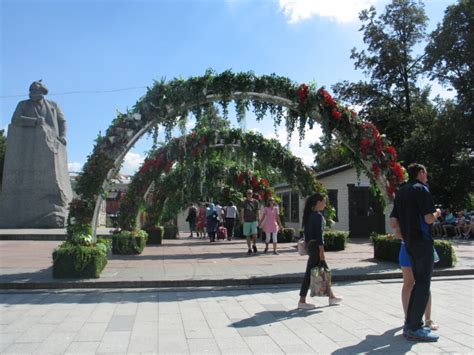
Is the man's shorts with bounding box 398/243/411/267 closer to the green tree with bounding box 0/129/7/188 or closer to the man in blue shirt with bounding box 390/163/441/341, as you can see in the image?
the man in blue shirt with bounding box 390/163/441/341

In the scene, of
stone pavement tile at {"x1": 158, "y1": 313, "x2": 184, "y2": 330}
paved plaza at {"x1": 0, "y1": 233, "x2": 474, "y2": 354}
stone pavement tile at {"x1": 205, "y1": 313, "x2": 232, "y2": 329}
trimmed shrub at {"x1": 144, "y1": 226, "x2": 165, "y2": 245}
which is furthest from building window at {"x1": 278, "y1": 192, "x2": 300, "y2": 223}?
stone pavement tile at {"x1": 158, "y1": 313, "x2": 184, "y2": 330}

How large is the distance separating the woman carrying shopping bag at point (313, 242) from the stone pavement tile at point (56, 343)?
10.5 ft

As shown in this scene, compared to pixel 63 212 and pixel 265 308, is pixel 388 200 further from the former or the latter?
pixel 63 212

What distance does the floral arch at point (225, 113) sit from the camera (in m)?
10.9

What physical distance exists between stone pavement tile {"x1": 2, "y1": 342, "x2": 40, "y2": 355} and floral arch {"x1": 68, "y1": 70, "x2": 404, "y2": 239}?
5.46 m

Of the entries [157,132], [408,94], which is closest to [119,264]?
[157,132]

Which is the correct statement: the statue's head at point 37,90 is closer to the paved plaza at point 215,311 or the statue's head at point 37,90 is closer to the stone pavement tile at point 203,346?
the paved plaza at point 215,311

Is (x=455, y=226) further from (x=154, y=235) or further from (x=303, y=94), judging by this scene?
(x=303, y=94)

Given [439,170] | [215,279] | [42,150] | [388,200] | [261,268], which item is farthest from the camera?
[439,170]

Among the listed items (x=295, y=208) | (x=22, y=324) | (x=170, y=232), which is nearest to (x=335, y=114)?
(x=22, y=324)

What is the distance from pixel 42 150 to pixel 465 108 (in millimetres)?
22535

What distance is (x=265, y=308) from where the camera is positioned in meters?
7.07

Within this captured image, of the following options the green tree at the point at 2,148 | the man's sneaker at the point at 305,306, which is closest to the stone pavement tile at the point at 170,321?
the man's sneaker at the point at 305,306

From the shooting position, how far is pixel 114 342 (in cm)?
519
